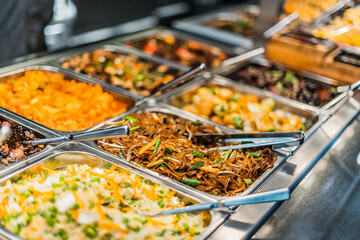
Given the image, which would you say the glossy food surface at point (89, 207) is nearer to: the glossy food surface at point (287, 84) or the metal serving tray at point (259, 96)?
the metal serving tray at point (259, 96)

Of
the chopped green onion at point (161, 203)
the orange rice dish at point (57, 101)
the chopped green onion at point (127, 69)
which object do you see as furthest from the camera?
the chopped green onion at point (127, 69)

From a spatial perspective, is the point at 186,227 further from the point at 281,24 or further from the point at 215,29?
the point at 215,29

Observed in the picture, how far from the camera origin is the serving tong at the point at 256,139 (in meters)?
2.54

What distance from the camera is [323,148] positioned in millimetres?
2764

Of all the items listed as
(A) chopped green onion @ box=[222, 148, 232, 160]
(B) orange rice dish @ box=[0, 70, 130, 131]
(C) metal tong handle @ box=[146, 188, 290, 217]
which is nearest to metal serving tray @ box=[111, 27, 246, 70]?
(B) orange rice dish @ box=[0, 70, 130, 131]

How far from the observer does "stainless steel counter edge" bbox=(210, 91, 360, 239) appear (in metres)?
1.95

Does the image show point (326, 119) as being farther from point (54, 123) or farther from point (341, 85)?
point (54, 123)

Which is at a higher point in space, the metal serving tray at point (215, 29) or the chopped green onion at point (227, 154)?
the metal serving tray at point (215, 29)

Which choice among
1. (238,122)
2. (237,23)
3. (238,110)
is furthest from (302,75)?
(237,23)

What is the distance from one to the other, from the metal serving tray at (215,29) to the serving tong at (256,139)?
2.11 metres

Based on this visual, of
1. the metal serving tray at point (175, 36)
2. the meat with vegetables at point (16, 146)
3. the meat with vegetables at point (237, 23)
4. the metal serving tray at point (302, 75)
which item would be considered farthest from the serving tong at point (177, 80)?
the meat with vegetables at point (237, 23)

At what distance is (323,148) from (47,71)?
7.79ft

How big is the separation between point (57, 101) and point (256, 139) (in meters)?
1.54

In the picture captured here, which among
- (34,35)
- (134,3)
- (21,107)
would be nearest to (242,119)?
(21,107)
